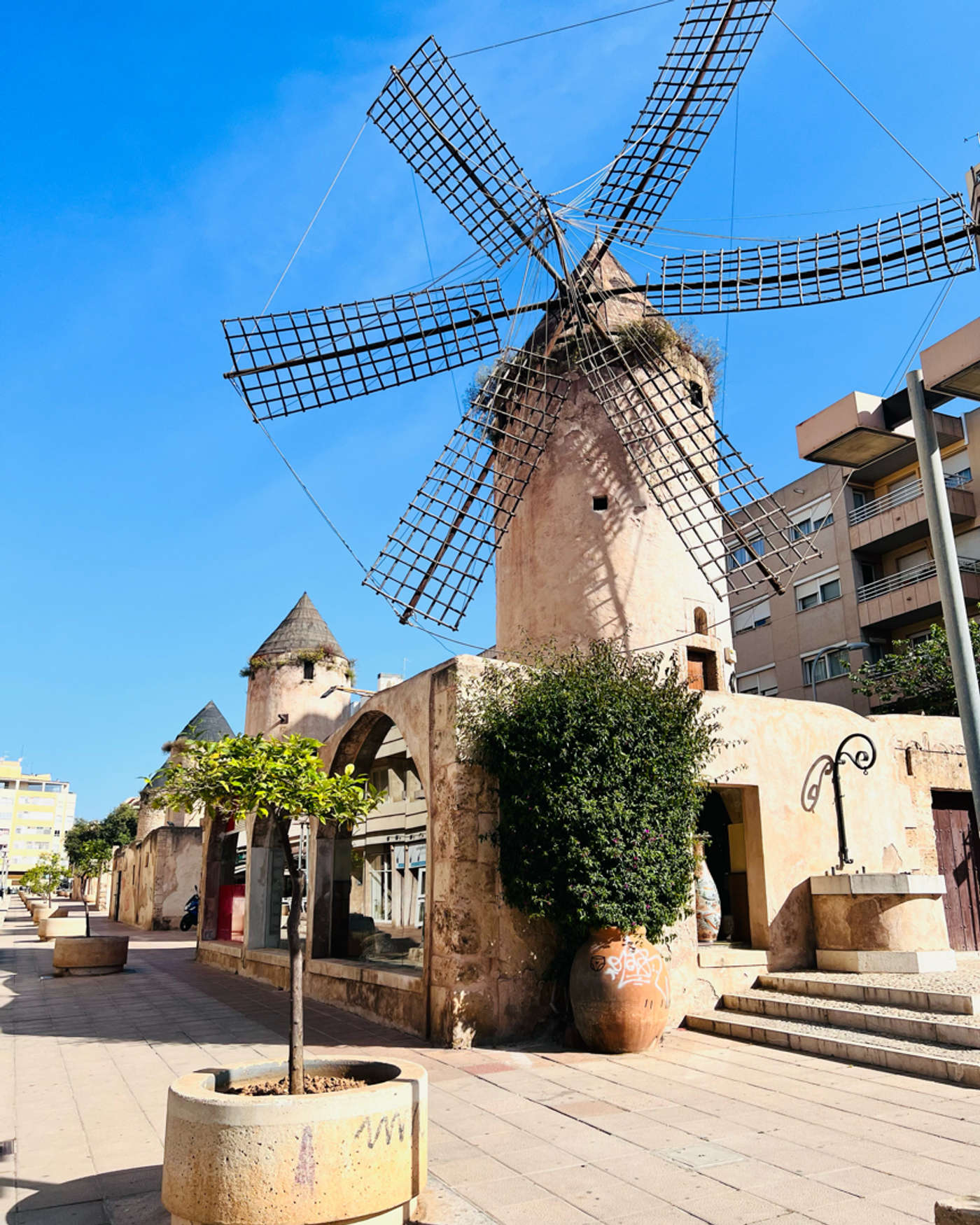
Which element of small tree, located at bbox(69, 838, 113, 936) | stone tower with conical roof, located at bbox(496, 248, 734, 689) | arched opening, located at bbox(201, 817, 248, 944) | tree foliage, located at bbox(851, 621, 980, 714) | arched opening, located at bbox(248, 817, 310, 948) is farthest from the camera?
small tree, located at bbox(69, 838, 113, 936)

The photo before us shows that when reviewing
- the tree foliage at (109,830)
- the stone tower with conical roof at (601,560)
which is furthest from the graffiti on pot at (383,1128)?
the tree foliage at (109,830)

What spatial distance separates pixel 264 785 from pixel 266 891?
30.7 feet

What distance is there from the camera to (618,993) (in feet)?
21.6

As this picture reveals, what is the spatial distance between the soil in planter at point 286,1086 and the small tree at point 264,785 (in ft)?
0.66

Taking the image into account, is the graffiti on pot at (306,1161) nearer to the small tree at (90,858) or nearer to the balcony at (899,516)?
the balcony at (899,516)

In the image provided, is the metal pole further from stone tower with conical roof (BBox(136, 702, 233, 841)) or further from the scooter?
stone tower with conical roof (BBox(136, 702, 233, 841))

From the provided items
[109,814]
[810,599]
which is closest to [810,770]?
[810,599]

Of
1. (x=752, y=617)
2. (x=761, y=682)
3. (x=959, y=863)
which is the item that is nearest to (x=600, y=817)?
(x=959, y=863)

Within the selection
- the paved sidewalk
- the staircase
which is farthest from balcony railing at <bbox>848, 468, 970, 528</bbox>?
the paved sidewalk

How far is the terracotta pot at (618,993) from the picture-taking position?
6.58 m

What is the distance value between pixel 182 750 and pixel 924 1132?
4006 mm

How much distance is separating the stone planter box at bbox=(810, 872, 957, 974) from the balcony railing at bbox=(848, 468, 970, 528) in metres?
15.6

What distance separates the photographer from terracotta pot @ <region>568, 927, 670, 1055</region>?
6.58m

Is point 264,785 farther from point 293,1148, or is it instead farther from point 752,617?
point 752,617
